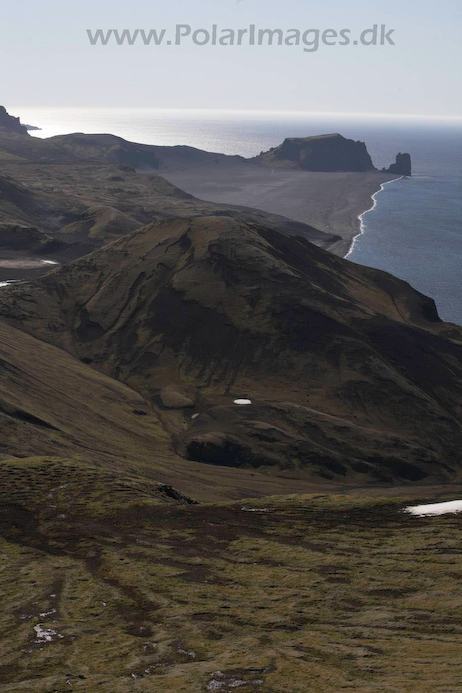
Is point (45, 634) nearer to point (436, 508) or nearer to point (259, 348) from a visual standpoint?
point (436, 508)

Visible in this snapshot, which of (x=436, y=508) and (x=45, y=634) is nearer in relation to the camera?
(x=45, y=634)

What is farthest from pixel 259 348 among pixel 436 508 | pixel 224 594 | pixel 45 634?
pixel 45 634

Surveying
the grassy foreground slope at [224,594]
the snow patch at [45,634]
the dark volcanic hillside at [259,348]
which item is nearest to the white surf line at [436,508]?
the grassy foreground slope at [224,594]

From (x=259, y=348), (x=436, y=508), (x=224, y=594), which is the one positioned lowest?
(x=224, y=594)

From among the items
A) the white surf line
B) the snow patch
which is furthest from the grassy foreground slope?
the white surf line

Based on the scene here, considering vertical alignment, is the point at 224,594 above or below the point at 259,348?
below

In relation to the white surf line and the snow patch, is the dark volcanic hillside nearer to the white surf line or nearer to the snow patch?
the white surf line

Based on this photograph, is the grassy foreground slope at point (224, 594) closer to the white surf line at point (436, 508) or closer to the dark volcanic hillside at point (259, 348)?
the white surf line at point (436, 508)
